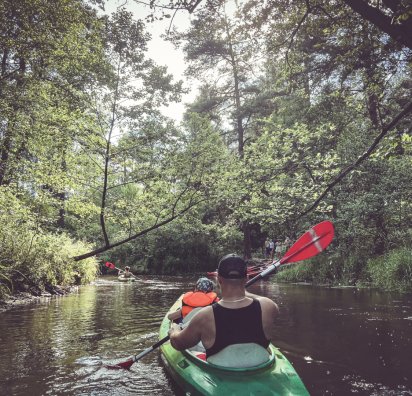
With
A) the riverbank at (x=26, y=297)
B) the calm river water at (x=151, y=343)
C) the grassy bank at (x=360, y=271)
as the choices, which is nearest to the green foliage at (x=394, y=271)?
the grassy bank at (x=360, y=271)

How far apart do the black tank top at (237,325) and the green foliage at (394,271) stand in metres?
9.59

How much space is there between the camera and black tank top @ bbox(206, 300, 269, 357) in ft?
9.39

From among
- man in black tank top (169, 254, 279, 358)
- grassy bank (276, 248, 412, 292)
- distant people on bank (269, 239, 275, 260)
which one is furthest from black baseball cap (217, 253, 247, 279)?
distant people on bank (269, 239, 275, 260)

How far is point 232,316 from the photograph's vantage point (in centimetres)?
286

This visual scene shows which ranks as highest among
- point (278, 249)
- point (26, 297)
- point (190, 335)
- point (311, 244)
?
point (278, 249)

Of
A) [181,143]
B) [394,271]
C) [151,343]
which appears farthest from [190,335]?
[394,271]

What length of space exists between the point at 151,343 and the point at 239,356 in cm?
357

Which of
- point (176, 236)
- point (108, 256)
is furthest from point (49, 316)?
point (108, 256)

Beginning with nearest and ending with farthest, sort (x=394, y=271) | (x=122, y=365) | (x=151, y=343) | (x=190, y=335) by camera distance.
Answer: (x=190, y=335) → (x=122, y=365) → (x=151, y=343) → (x=394, y=271)

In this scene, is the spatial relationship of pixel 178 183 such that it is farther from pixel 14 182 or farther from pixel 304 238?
pixel 304 238

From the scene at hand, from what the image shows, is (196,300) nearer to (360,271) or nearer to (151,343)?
(151,343)

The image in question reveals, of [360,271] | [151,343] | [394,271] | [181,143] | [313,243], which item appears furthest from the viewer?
[360,271]

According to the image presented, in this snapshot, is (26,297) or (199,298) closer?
(199,298)

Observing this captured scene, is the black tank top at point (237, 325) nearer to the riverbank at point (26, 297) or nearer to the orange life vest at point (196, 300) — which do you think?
the orange life vest at point (196, 300)
